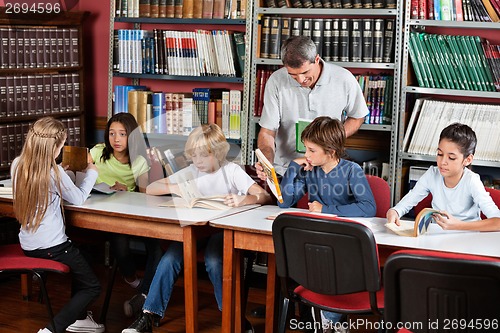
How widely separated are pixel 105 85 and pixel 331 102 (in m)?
2.09

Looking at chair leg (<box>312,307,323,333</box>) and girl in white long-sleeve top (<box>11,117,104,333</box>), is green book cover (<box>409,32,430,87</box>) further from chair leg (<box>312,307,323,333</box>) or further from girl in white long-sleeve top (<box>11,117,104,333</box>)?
girl in white long-sleeve top (<box>11,117,104,333</box>)

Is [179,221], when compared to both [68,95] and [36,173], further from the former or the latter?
[68,95]

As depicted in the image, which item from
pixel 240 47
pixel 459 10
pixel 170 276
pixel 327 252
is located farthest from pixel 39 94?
pixel 327 252

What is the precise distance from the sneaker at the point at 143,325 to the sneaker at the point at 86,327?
231 mm

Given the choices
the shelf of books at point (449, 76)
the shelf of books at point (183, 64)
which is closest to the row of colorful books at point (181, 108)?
the shelf of books at point (183, 64)

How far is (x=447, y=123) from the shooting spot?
4.45 meters

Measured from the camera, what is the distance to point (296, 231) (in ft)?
9.66

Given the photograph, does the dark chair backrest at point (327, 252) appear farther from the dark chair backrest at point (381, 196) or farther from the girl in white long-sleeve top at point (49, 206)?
→ the girl in white long-sleeve top at point (49, 206)

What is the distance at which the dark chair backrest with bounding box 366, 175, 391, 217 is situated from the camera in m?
3.70

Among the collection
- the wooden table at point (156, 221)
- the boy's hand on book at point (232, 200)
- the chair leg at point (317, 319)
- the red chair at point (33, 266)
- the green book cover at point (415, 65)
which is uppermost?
the green book cover at point (415, 65)

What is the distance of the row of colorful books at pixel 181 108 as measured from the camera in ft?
16.4

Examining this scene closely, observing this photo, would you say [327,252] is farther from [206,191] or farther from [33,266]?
[33,266]

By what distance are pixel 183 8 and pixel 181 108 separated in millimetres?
655

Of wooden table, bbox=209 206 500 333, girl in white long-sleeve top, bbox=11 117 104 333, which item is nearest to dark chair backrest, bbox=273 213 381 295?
wooden table, bbox=209 206 500 333
